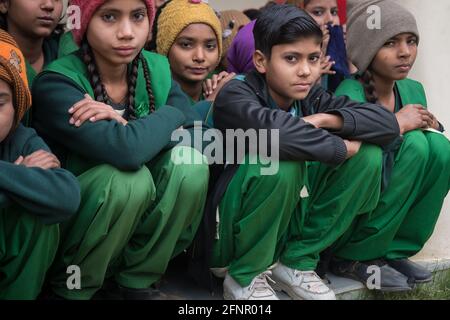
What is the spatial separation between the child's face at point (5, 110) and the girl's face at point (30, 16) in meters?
0.76

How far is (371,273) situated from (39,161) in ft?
5.41

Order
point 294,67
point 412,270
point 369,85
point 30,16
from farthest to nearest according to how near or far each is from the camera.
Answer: point 369,85 < point 412,270 < point 30,16 < point 294,67

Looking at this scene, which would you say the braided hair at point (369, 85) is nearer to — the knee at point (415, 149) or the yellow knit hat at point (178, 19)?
the knee at point (415, 149)

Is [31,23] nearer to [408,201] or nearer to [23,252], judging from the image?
[23,252]

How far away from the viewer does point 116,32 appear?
306 cm

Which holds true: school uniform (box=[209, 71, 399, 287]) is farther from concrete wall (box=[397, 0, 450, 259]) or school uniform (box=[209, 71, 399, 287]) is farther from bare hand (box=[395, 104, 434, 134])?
concrete wall (box=[397, 0, 450, 259])

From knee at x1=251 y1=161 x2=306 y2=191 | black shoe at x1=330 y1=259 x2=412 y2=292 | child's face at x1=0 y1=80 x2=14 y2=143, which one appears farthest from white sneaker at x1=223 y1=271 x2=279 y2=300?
child's face at x1=0 y1=80 x2=14 y2=143

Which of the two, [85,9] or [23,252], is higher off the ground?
[85,9]

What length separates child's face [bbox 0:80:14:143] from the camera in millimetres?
2695

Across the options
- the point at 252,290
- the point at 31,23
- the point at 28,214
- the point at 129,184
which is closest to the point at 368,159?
the point at 252,290

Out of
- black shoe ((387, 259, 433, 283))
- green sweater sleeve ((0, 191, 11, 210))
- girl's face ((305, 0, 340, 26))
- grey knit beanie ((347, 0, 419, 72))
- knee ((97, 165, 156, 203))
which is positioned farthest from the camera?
girl's face ((305, 0, 340, 26))

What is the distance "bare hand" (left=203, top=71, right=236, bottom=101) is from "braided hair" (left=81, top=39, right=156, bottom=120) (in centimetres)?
57

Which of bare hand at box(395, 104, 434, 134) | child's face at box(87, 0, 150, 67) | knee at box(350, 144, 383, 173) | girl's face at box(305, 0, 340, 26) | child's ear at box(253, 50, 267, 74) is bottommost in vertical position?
knee at box(350, 144, 383, 173)

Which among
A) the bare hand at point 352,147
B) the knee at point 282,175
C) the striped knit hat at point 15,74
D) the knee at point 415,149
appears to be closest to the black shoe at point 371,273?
the knee at point 415,149
